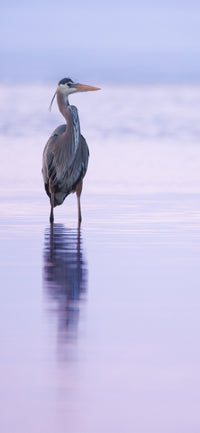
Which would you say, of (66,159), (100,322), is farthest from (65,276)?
(66,159)

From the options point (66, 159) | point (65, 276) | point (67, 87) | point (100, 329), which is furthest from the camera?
point (67, 87)

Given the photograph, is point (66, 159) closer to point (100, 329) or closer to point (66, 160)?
point (66, 160)

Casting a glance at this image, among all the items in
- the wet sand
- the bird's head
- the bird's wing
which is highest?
the bird's head

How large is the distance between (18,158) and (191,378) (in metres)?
17.7

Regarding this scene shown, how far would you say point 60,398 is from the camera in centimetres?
500

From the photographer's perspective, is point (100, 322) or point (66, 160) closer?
point (100, 322)

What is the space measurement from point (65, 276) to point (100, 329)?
2037mm

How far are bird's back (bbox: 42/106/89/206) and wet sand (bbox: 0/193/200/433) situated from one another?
1.64 metres

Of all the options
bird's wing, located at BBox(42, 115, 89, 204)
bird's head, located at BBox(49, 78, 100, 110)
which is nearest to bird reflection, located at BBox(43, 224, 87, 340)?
bird's wing, located at BBox(42, 115, 89, 204)

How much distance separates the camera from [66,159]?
1351 centimetres

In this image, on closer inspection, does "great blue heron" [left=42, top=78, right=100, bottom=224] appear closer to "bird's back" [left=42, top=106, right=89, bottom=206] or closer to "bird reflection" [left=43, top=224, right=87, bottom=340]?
"bird's back" [left=42, top=106, right=89, bottom=206]

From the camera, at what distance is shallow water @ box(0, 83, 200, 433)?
4848 millimetres

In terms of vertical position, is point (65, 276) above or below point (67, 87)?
below

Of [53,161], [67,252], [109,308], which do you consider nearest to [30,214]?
[53,161]
